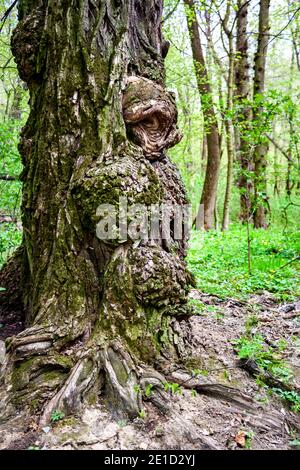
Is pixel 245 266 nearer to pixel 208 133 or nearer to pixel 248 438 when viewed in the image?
pixel 248 438

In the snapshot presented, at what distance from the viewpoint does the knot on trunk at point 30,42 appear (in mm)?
3053

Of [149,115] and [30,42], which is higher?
[30,42]

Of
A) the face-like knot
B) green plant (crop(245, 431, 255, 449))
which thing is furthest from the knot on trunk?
green plant (crop(245, 431, 255, 449))

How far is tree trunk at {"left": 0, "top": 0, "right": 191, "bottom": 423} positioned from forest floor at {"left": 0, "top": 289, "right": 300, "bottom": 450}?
0.42 feet

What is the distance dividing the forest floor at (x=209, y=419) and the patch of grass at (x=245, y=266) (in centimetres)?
157

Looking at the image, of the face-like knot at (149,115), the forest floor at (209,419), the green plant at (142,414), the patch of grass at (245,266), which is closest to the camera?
the forest floor at (209,419)

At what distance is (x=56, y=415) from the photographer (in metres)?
2.18

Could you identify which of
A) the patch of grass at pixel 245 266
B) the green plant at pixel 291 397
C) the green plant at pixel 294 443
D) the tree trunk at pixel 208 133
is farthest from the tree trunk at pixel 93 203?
the tree trunk at pixel 208 133

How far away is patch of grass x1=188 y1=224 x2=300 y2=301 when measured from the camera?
4.82 metres

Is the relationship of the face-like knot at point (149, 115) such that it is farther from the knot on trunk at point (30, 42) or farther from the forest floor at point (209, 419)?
the forest floor at point (209, 419)

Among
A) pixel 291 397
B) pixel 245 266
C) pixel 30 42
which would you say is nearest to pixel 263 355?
pixel 291 397

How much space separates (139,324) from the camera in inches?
98.8

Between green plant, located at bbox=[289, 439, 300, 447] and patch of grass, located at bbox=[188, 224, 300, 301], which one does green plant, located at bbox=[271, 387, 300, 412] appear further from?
patch of grass, located at bbox=[188, 224, 300, 301]

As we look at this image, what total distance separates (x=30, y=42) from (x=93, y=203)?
5.49ft
